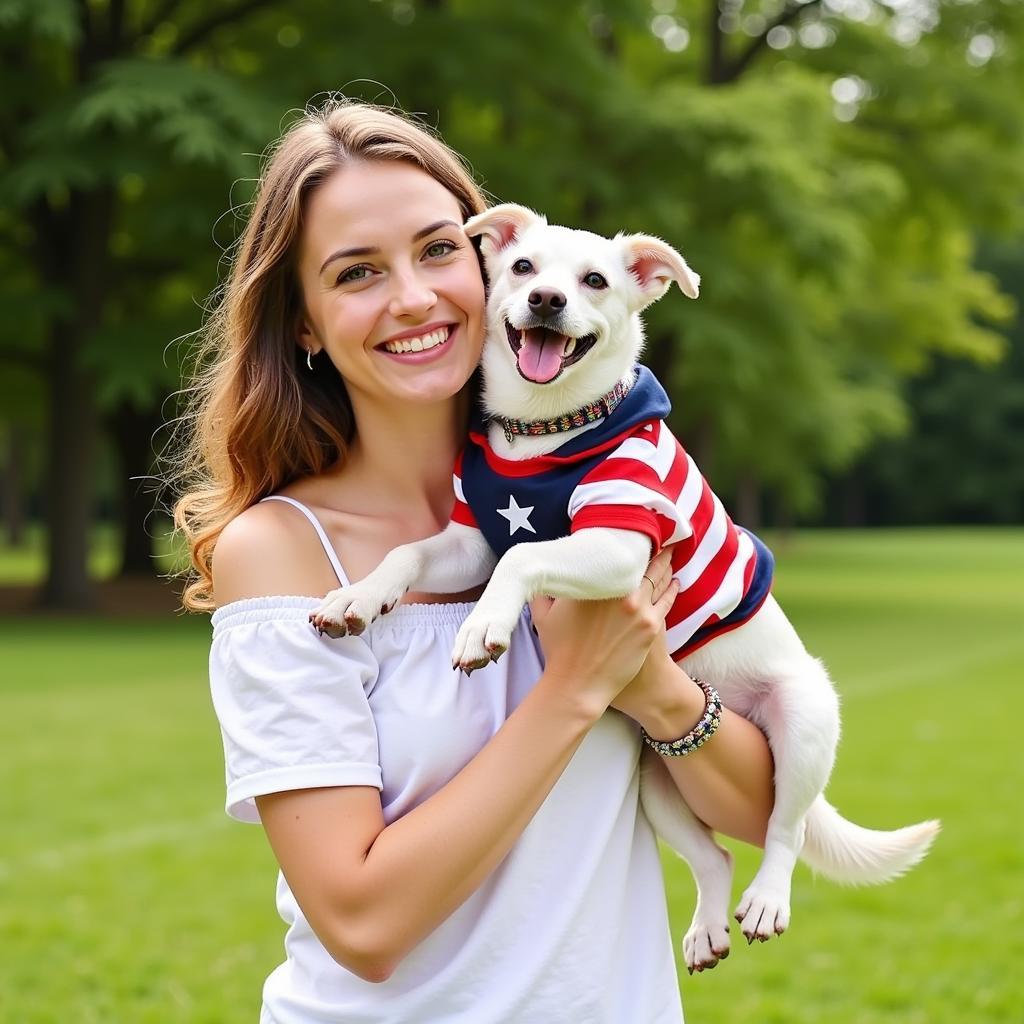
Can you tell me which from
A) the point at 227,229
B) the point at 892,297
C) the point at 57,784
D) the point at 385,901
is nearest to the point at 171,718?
the point at 57,784

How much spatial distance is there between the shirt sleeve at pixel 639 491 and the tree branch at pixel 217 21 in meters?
16.1

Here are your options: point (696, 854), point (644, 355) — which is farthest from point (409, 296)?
point (644, 355)

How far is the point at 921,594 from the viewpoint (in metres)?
22.8

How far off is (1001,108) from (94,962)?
1984cm

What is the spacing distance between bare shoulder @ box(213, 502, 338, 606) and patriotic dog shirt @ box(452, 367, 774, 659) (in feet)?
1.34

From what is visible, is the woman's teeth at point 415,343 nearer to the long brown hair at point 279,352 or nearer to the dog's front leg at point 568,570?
the long brown hair at point 279,352

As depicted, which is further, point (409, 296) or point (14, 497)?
point (14, 497)

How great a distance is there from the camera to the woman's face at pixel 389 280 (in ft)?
7.17

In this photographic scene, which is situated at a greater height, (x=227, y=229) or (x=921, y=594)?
(x=227, y=229)

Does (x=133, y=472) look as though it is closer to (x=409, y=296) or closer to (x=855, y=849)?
(x=855, y=849)

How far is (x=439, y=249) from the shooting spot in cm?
228

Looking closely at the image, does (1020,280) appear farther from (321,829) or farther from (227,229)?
(321,829)

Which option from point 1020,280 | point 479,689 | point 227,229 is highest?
point 479,689

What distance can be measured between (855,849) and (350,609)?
1.40 metres
